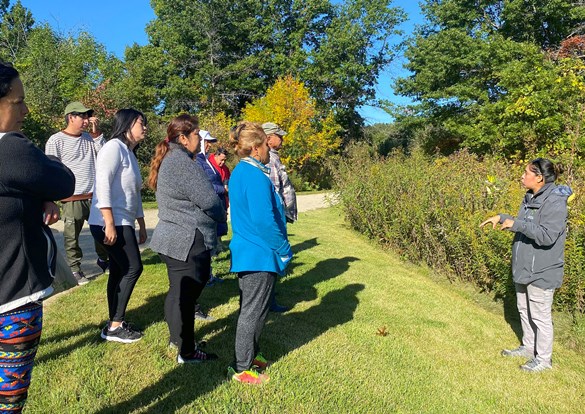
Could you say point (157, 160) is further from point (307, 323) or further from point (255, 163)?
point (307, 323)

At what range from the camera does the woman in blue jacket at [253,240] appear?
291 centimetres

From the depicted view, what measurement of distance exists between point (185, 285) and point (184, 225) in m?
0.46

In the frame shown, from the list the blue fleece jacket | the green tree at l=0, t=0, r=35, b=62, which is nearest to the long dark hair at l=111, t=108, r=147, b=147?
the blue fleece jacket

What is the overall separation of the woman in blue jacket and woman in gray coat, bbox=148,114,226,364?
251 millimetres

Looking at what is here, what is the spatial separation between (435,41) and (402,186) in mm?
18404

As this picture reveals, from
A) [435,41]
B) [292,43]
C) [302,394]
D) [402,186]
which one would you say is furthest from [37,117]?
[292,43]

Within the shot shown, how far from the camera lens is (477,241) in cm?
599

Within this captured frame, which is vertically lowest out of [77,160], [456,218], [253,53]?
[456,218]

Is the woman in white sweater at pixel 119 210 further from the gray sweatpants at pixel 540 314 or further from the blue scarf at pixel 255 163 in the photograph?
the gray sweatpants at pixel 540 314

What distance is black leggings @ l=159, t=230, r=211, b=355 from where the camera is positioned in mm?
3156

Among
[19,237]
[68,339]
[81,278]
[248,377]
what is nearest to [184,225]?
[248,377]

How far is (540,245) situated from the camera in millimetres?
3684

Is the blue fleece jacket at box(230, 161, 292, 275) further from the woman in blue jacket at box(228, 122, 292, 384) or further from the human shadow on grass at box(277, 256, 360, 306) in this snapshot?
the human shadow on grass at box(277, 256, 360, 306)

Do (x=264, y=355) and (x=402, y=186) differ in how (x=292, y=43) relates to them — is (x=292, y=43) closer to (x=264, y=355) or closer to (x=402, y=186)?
(x=402, y=186)
